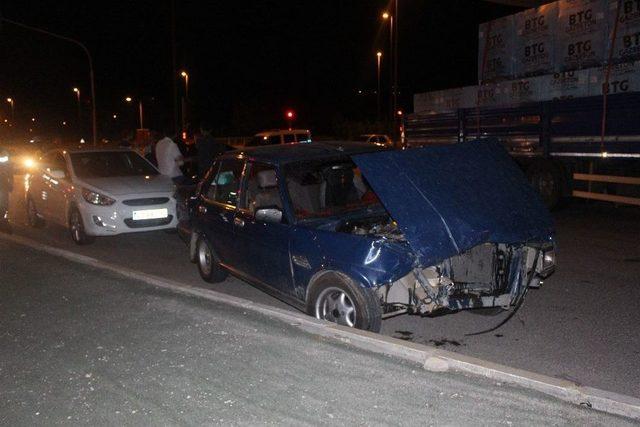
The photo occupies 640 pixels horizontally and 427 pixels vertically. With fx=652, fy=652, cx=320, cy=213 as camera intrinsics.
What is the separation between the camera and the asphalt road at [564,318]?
502cm

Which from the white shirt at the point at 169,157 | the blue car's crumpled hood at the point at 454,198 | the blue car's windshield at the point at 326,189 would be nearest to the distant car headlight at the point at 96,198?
the white shirt at the point at 169,157

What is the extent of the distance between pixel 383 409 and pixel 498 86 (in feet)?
41.8

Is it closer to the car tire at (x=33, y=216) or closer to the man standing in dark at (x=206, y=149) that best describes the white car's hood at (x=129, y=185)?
the man standing in dark at (x=206, y=149)

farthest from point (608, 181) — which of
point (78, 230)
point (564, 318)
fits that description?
point (78, 230)

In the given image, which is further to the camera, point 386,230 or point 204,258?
point 204,258

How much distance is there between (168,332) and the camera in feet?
18.0

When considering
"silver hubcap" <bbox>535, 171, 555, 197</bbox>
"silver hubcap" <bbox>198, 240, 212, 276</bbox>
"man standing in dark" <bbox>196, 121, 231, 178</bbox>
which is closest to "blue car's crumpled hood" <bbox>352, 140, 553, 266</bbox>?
"silver hubcap" <bbox>198, 240, 212, 276</bbox>

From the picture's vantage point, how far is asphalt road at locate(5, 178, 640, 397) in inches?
198

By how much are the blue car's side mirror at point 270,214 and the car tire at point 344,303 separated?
71cm

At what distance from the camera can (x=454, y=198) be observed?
5344 mm

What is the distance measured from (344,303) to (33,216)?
880 centimetres

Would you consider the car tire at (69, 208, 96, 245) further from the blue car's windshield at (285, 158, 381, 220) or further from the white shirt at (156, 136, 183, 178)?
the blue car's windshield at (285, 158, 381, 220)

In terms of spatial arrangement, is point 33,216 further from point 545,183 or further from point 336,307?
point 545,183

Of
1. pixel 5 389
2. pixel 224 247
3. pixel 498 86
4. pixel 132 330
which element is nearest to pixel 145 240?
pixel 224 247
